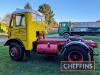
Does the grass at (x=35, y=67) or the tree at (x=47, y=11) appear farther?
the tree at (x=47, y=11)

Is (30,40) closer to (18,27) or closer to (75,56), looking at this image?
(18,27)

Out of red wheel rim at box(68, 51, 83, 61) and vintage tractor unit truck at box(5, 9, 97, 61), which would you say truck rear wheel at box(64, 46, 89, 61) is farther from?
vintage tractor unit truck at box(5, 9, 97, 61)

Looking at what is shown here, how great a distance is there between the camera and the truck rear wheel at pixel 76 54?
347 inches

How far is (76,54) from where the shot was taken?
895cm

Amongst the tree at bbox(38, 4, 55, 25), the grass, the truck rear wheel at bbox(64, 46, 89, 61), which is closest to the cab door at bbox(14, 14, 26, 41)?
the grass

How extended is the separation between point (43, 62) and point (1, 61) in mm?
1965

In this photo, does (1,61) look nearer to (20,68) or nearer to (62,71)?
(20,68)

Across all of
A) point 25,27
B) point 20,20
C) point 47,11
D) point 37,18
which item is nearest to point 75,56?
point 25,27

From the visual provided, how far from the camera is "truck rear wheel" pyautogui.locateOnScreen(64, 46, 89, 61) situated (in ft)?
28.9

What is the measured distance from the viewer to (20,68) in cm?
882

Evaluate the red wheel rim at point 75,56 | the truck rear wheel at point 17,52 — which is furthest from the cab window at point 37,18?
the red wheel rim at point 75,56

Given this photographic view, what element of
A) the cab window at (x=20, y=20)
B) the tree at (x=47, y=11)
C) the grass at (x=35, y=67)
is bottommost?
the grass at (x=35, y=67)

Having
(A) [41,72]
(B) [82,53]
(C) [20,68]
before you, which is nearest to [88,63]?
(B) [82,53]

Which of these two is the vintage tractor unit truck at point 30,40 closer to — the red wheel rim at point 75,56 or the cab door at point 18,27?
the cab door at point 18,27
